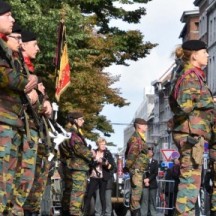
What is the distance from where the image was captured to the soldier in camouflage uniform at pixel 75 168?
55.9 feet

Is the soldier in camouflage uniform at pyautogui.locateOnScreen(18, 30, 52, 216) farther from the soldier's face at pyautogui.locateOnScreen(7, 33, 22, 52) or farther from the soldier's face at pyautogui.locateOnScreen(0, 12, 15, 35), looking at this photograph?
the soldier's face at pyautogui.locateOnScreen(0, 12, 15, 35)

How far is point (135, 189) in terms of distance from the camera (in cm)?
1839

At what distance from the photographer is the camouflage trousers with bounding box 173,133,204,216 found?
1040cm

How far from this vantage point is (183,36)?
5002 inches

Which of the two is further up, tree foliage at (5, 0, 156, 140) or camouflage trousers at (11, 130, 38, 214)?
tree foliage at (5, 0, 156, 140)

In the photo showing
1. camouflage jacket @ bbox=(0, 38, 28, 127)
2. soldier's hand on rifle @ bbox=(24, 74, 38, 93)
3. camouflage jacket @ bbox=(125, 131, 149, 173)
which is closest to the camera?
camouflage jacket @ bbox=(0, 38, 28, 127)

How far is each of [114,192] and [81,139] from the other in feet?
36.6

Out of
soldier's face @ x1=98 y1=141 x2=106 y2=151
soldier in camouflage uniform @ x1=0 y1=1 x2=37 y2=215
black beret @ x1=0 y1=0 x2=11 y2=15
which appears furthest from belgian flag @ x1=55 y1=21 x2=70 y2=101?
black beret @ x1=0 y1=0 x2=11 y2=15

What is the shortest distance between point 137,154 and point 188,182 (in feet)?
25.8

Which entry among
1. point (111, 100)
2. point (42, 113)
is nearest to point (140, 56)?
point (111, 100)

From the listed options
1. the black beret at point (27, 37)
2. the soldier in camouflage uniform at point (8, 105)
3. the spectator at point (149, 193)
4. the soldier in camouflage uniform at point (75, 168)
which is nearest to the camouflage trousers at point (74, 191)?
the soldier in camouflage uniform at point (75, 168)

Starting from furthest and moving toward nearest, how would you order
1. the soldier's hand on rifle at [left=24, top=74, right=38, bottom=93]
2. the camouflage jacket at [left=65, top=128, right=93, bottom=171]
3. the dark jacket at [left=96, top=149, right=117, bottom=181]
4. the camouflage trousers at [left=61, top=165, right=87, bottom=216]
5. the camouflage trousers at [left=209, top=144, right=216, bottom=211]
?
the dark jacket at [left=96, top=149, right=117, bottom=181] → the camouflage jacket at [left=65, top=128, right=93, bottom=171] → the camouflage trousers at [left=61, top=165, right=87, bottom=216] → the camouflage trousers at [left=209, top=144, right=216, bottom=211] → the soldier's hand on rifle at [left=24, top=74, right=38, bottom=93]

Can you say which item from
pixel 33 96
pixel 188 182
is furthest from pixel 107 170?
pixel 188 182

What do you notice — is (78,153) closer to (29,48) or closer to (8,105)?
(29,48)
